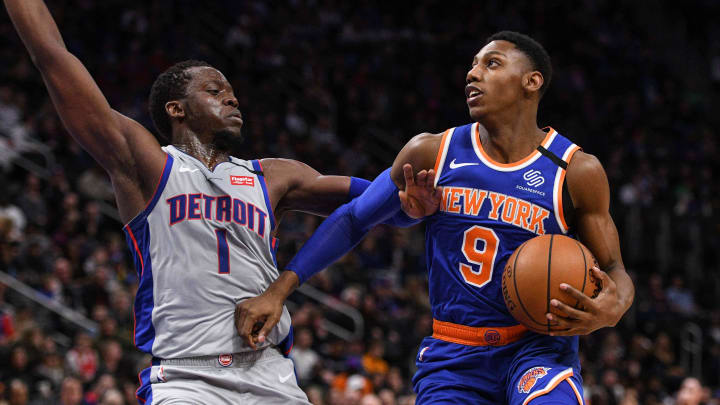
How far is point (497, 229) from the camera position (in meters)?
3.85

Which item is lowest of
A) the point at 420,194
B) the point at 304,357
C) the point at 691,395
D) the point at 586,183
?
the point at 304,357

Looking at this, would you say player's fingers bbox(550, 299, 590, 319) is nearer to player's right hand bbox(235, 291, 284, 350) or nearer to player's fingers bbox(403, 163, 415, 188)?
player's fingers bbox(403, 163, 415, 188)

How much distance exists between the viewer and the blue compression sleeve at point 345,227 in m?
4.17

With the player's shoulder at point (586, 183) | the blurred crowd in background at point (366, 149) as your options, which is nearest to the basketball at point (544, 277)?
the player's shoulder at point (586, 183)

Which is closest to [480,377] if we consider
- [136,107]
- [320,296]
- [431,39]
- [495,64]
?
[495,64]

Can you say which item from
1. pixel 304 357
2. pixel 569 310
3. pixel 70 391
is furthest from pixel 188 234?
pixel 304 357

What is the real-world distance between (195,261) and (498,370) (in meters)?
1.39

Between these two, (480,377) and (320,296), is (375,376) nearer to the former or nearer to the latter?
(320,296)

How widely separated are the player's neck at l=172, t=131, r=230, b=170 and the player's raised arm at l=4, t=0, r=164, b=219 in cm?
25

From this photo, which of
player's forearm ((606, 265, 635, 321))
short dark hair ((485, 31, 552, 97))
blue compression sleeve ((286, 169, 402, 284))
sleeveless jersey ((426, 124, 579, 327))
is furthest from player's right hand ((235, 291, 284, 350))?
short dark hair ((485, 31, 552, 97))

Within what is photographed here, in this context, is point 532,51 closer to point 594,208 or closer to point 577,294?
point 594,208

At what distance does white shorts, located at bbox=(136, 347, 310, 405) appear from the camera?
3607 millimetres

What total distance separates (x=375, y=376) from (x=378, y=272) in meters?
2.86

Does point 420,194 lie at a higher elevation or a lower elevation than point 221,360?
higher
